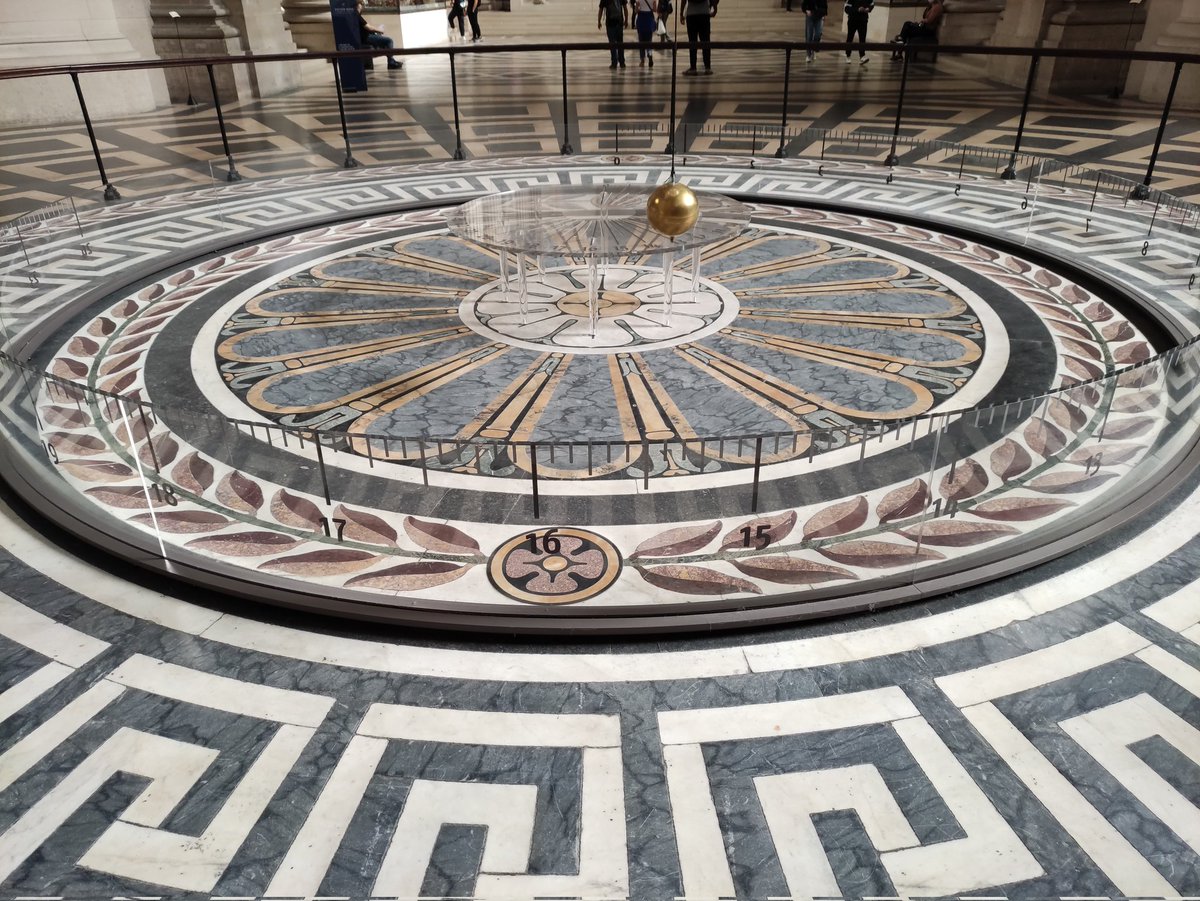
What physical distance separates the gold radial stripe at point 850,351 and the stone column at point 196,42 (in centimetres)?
1039

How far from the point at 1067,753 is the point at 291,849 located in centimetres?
188

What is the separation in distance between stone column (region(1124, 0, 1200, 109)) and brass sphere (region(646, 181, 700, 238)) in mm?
9155

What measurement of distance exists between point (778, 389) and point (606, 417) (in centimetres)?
89

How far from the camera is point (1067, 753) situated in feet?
7.11

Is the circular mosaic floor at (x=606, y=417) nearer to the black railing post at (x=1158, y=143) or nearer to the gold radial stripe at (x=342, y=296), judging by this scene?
the gold radial stripe at (x=342, y=296)

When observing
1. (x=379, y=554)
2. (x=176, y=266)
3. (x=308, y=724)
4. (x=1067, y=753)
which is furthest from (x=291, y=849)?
(x=176, y=266)

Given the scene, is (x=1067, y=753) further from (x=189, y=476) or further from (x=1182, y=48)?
(x=1182, y=48)

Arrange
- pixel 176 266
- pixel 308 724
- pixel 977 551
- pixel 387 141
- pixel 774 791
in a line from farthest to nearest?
pixel 387 141
pixel 176 266
pixel 977 551
pixel 308 724
pixel 774 791

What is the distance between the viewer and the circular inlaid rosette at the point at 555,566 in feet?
8.82

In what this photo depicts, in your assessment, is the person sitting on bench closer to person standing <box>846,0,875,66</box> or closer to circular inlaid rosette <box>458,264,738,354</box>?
person standing <box>846,0,875,66</box>

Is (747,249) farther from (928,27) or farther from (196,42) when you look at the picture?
(196,42)

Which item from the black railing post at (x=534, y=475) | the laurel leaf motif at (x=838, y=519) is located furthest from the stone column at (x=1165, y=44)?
the black railing post at (x=534, y=475)

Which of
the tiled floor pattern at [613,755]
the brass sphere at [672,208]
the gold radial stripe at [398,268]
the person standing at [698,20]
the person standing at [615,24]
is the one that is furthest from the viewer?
the person standing at [615,24]

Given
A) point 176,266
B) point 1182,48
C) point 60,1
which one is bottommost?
point 176,266
